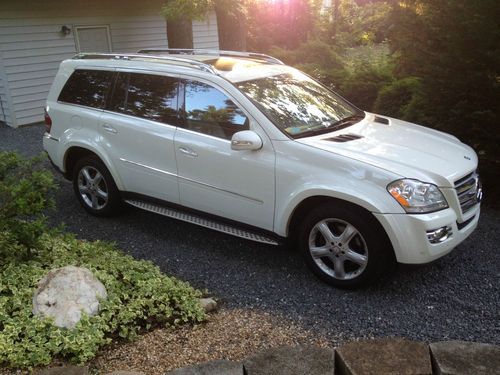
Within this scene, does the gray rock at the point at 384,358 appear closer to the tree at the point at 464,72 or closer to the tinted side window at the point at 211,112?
the tinted side window at the point at 211,112

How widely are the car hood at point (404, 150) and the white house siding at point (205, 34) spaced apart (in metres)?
10.6

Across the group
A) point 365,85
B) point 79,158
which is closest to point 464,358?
point 79,158

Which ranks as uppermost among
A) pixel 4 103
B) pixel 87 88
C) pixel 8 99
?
pixel 87 88

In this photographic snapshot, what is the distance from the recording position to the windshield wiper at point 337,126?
14.2ft

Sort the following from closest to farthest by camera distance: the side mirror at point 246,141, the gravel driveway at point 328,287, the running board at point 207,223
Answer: the gravel driveway at point 328,287
the side mirror at point 246,141
the running board at point 207,223

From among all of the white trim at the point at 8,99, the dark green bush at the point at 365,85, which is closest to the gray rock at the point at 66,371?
the dark green bush at the point at 365,85

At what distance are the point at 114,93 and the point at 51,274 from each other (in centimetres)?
235

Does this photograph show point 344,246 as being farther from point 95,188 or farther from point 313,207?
point 95,188

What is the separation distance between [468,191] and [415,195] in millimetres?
687

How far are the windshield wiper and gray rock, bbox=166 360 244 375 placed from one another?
2.00 m

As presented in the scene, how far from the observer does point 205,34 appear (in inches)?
580

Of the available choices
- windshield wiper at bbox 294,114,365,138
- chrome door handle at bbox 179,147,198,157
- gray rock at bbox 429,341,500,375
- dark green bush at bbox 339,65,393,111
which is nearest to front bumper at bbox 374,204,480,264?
gray rock at bbox 429,341,500,375

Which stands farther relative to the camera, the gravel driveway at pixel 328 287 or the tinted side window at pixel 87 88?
the tinted side window at pixel 87 88

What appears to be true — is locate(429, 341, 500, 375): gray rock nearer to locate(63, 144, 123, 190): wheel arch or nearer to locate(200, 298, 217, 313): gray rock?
locate(200, 298, 217, 313): gray rock
